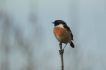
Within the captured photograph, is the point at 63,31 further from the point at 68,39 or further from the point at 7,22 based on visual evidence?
the point at 7,22

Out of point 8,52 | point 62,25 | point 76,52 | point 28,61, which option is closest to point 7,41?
point 8,52

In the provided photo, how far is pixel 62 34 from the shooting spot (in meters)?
4.73

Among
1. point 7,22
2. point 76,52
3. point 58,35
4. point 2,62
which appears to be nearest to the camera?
point 7,22

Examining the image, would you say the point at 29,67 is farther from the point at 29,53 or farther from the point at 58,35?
the point at 58,35

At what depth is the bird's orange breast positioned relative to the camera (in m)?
4.66

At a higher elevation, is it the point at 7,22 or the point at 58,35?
the point at 7,22

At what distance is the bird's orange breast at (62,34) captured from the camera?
4.66 meters

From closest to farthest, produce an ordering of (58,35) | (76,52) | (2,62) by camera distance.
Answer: (2,62), (76,52), (58,35)

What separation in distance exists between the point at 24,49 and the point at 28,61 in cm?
22

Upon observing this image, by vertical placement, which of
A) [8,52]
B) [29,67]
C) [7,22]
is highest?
[7,22]

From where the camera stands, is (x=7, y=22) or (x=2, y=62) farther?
(x=2, y=62)

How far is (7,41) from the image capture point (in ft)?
12.1

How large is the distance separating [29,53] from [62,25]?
52.3 inches

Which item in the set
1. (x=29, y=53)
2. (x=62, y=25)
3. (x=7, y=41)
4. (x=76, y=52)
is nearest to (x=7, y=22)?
(x=7, y=41)
